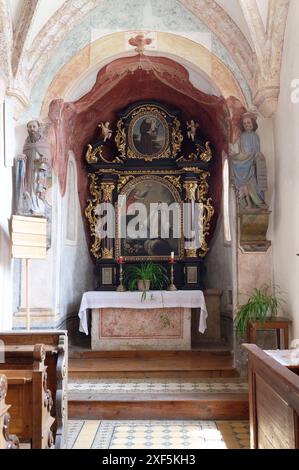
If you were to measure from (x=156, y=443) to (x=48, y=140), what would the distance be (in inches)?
180

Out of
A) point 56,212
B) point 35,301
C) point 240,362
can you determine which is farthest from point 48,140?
point 240,362

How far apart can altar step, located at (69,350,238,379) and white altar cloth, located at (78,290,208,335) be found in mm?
453

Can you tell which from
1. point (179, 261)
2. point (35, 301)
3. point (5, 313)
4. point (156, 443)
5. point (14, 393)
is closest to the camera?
point (14, 393)

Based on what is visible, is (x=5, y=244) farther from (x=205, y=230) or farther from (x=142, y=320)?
(x=205, y=230)

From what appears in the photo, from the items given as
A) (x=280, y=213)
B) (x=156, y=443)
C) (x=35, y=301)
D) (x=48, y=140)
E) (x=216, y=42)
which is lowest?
(x=156, y=443)

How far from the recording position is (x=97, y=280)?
1031 centimetres

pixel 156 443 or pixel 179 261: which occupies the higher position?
pixel 179 261

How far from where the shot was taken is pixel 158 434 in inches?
223

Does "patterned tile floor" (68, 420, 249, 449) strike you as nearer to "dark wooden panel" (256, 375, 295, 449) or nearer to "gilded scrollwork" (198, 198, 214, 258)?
"dark wooden panel" (256, 375, 295, 449)

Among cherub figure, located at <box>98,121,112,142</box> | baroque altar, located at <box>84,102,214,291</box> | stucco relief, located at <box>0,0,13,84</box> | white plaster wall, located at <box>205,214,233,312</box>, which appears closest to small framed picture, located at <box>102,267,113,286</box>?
baroque altar, located at <box>84,102,214,291</box>

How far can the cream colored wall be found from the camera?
6582 millimetres

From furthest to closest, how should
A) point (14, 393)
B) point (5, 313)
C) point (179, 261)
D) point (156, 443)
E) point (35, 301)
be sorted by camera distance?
1. point (179, 261)
2. point (35, 301)
3. point (5, 313)
4. point (156, 443)
5. point (14, 393)

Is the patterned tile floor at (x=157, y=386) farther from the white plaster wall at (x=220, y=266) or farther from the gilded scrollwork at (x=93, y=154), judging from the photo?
the gilded scrollwork at (x=93, y=154)

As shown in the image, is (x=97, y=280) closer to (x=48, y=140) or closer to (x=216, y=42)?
(x=48, y=140)
